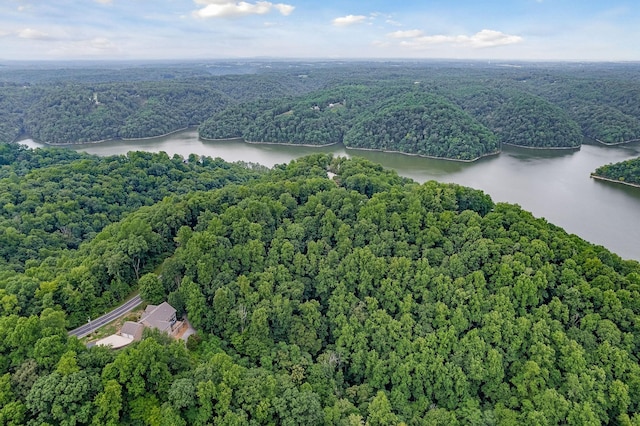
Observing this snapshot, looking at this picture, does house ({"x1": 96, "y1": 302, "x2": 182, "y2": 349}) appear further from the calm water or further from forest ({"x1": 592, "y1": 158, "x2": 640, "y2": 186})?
forest ({"x1": 592, "y1": 158, "x2": 640, "y2": 186})

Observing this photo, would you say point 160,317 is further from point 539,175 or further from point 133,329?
point 539,175

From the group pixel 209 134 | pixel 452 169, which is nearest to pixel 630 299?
pixel 452 169

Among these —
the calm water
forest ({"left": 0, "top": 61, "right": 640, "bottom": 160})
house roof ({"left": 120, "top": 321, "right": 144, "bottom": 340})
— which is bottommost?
the calm water

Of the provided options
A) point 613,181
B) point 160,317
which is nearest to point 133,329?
point 160,317

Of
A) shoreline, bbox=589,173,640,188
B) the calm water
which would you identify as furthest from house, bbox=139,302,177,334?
shoreline, bbox=589,173,640,188

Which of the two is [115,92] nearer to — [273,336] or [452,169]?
[452,169]
